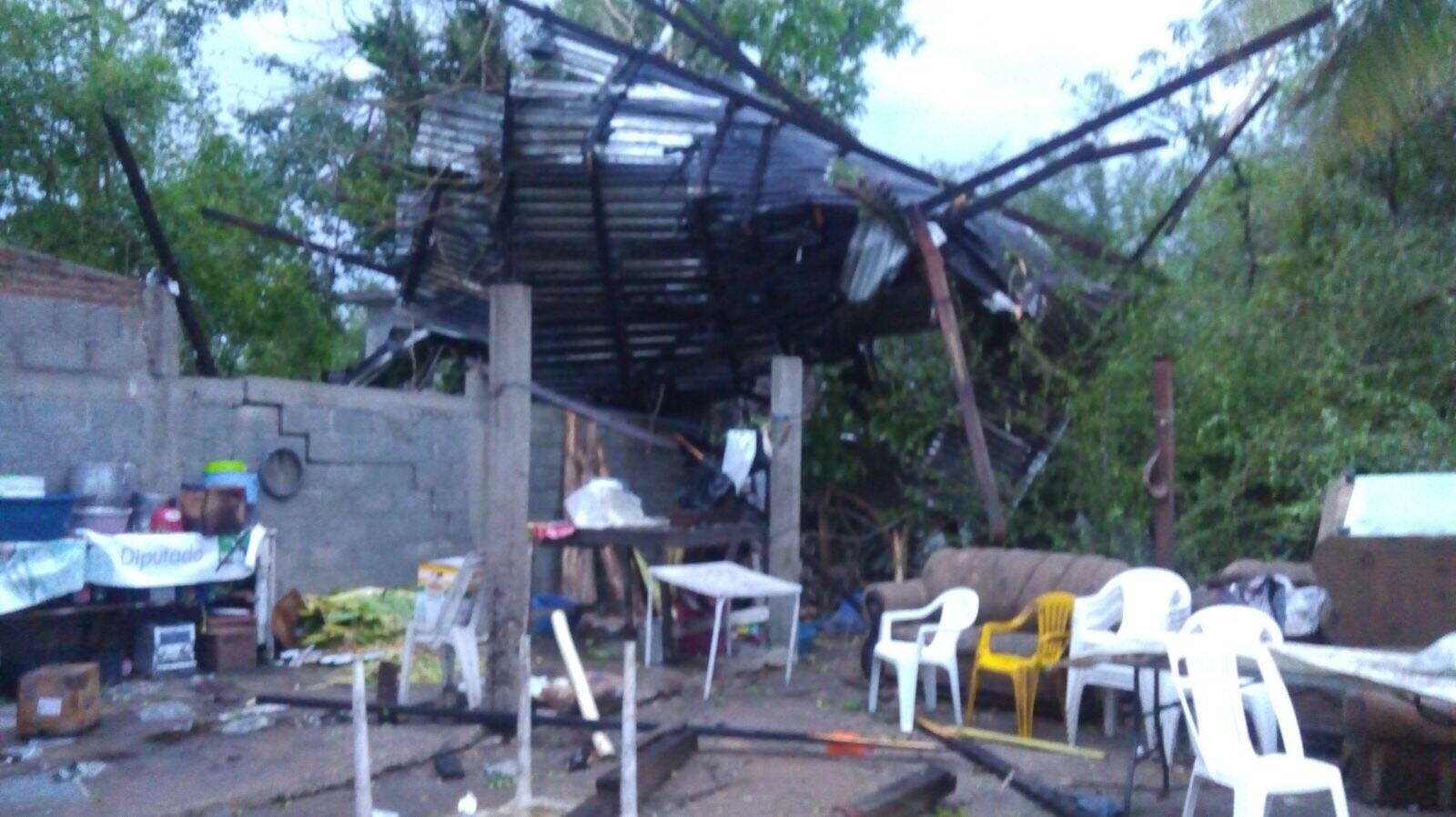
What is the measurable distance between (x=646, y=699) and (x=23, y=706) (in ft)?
10.9

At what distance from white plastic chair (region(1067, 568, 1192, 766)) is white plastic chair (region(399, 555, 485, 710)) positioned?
3.09 m

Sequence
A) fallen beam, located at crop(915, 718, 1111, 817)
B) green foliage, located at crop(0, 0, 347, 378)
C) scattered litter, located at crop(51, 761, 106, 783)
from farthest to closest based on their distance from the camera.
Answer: green foliage, located at crop(0, 0, 347, 378)
scattered litter, located at crop(51, 761, 106, 783)
fallen beam, located at crop(915, 718, 1111, 817)

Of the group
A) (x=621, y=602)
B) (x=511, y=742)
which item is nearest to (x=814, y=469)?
(x=621, y=602)

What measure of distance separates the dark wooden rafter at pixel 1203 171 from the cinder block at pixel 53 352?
24.2ft

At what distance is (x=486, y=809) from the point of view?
577 cm

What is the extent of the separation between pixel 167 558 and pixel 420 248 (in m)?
3.14

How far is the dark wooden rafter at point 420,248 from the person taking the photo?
31.2 ft

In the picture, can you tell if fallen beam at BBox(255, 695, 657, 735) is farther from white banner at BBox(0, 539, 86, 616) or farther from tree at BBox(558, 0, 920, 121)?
tree at BBox(558, 0, 920, 121)

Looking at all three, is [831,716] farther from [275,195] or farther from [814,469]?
[275,195]

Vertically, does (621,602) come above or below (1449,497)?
below

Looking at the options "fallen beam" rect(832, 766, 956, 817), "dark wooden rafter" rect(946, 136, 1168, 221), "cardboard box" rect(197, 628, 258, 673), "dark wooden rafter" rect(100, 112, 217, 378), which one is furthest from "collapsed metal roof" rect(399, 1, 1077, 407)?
"fallen beam" rect(832, 766, 956, 817)

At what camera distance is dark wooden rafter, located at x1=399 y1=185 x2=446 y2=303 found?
9516mm

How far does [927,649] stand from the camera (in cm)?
795

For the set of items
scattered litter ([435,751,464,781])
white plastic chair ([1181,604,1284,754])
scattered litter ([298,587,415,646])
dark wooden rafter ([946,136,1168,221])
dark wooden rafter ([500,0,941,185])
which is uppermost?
dark wooden rafter ([500,0,941,185])
